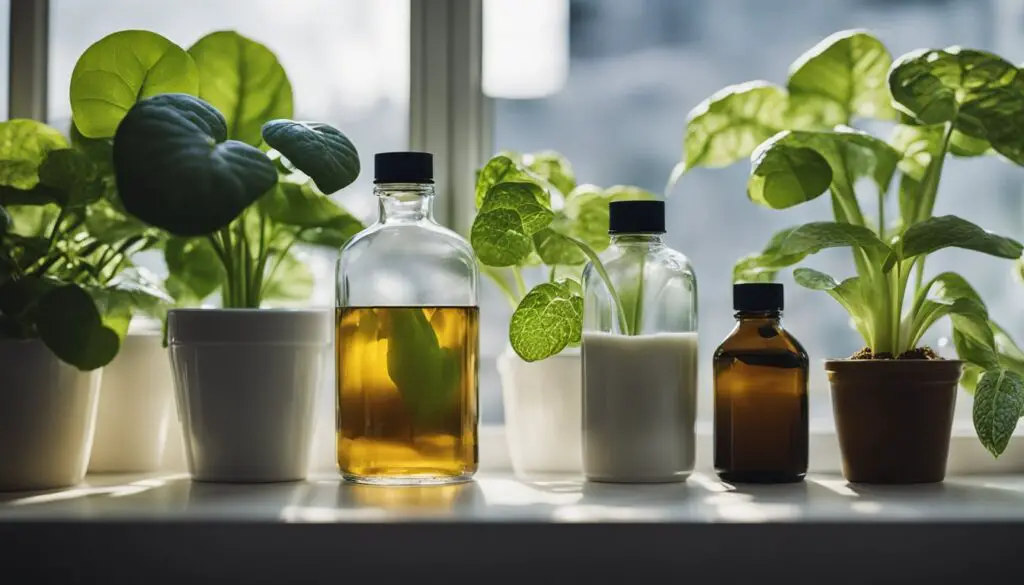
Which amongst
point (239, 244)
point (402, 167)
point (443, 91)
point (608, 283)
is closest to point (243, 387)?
point (239, 244)

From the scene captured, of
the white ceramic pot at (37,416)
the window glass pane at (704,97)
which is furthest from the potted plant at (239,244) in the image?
the window glass pane at (704,97)

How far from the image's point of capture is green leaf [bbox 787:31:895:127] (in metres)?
1.16

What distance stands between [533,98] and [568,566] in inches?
→ 29.0

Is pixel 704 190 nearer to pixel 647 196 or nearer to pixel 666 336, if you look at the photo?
pixel 647 196

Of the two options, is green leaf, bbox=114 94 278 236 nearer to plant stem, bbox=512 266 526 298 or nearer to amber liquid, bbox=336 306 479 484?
amber liquid, bbox=336 306 479 484

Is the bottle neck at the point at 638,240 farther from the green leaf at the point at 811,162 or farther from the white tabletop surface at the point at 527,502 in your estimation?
the white tabletop surface at the point at 527,502

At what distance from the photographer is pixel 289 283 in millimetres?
1268

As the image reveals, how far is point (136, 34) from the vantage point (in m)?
1.07

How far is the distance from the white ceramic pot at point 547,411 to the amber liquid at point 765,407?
0.56 feet

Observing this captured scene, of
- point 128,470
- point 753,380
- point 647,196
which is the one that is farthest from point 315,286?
point 753,380

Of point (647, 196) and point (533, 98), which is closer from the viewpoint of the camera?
point (647, 196)

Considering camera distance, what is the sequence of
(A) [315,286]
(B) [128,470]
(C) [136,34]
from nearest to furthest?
1. (C) [136,34]
2. (B) [128,470]
3. (A) [315,286]

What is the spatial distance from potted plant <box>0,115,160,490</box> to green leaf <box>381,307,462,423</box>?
0.24 m

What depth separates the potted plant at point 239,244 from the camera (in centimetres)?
97
